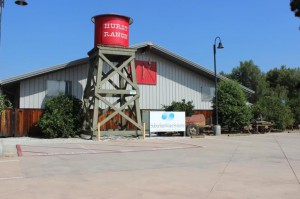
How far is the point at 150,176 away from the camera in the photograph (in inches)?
364

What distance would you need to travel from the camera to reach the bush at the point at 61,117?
23734 mm

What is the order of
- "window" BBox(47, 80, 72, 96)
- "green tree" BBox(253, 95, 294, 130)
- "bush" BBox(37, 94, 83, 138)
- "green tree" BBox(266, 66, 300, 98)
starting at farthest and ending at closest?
"green tree" BBox(266, 66, 300, 98) → "green tree" BBox(253, 95, 294, 130) → "window" BBox(47, 80, 72, 96) → "bush" BBox(37, 94, 83, 138)

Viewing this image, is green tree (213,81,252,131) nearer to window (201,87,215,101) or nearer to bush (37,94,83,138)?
window (201,87,215,101)

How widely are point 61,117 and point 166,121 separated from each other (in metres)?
7.10

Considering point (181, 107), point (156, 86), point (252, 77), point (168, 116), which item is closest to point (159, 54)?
point (156, 86)

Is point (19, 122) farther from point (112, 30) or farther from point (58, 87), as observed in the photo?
point (112, 30)

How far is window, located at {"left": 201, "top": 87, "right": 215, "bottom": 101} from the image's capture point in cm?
3228

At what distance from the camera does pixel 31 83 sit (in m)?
25.7

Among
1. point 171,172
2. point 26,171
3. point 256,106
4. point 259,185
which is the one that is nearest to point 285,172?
point 259,185

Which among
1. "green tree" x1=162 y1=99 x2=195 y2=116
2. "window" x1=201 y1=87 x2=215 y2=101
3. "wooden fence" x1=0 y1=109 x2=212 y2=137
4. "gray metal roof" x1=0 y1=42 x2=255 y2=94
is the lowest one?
"wooden fence" x1=0 y1=109 x2=212 y2=137

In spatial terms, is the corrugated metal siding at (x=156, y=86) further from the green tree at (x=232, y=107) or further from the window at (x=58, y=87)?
the green tree at (x=232, y=107)

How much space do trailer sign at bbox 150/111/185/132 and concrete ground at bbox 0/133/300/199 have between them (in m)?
10.5

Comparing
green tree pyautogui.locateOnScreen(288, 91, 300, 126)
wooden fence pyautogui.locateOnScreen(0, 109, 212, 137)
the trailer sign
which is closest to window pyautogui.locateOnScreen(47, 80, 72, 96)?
wooden fence pyautogui.locateOnScreen(0, 109, 212, 137)

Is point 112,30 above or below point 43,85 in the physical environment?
above
